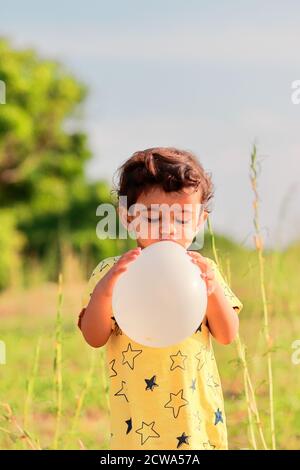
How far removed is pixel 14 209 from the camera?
1833 centimetres

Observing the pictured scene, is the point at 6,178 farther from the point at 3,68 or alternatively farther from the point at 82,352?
the point at 82,352

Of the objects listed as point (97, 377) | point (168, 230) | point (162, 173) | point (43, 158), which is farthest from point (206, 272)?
point (43, 158)

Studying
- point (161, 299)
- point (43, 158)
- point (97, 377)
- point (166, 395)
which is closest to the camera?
point (161, 299)

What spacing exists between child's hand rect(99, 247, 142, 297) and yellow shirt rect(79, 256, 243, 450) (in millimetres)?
104

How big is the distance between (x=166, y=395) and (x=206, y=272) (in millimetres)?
256

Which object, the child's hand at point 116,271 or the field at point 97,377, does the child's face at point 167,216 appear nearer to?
the child's hand at point 116,271

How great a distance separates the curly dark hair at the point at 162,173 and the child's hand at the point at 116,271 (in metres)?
0.15

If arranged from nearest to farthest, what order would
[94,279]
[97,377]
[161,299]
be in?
[161,299]
[94,279]
[97,377]

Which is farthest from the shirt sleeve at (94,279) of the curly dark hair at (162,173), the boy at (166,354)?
the curly dark hair at (162,173)

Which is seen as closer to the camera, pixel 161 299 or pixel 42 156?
pixel 161 299

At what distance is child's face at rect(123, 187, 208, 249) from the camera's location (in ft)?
5.81

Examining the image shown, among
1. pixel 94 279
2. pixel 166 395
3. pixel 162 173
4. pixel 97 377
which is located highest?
pixel 162 173

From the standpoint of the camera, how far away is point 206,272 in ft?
5.81

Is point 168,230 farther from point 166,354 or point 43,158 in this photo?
point 43,158
